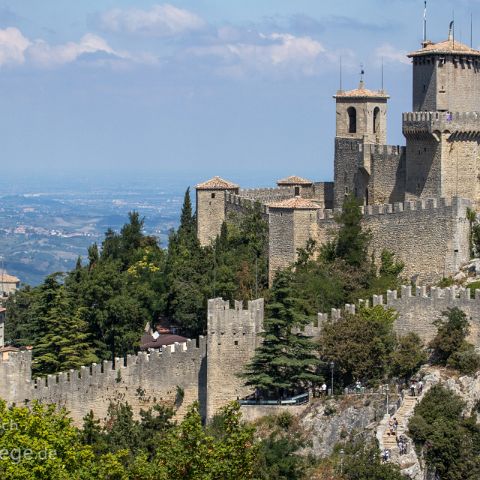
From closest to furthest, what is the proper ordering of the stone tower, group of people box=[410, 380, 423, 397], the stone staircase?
the stone staircase < group of people box=[410, 380, 423, 397] < the stone tower

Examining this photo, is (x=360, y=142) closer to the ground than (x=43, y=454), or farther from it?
farther from it

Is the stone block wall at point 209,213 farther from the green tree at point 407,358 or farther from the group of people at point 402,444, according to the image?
the group of people at point 402,444

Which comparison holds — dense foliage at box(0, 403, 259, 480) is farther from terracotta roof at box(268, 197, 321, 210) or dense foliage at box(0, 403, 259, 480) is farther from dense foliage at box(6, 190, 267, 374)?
terracotta roof at box(268, 197, 321, 210)

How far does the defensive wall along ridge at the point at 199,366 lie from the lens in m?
51.7

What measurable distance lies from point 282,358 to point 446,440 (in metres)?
6.85

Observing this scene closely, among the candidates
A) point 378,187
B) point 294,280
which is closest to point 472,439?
point 294,280

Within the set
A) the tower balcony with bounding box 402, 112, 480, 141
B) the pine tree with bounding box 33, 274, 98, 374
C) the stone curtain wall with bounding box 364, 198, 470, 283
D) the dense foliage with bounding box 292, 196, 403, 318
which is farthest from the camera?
the tower balcony with bounding box 402, 112, 480, 141

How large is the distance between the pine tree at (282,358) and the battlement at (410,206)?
323 inches

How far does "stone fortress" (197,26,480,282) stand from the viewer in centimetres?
5781

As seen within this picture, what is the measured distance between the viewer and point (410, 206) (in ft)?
192

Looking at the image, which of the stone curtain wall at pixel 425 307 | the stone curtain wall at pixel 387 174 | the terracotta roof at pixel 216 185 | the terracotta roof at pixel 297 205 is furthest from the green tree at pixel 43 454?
the terracotta roof at pixel 216 185

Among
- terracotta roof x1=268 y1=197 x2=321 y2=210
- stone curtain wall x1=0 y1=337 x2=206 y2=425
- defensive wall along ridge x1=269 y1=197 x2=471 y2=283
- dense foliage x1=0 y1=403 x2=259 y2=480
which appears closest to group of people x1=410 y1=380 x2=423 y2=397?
stone curtain wall x1=0 y1=337 x2=206 y2=425

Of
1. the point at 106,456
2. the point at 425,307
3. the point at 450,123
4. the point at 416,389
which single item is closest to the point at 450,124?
the point at 450,123

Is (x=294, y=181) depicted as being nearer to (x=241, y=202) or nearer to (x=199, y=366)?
(x=241, y=202)
